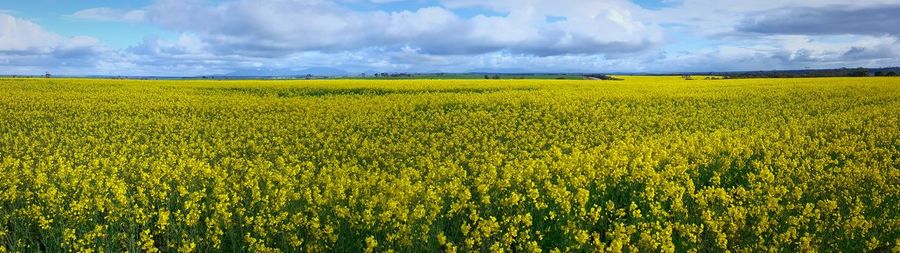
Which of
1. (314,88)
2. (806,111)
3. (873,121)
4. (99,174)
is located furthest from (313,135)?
(314,88)

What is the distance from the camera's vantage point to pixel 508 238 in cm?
595

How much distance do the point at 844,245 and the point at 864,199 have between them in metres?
2.45

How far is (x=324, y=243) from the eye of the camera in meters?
7.38

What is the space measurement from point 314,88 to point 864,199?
35.9 m

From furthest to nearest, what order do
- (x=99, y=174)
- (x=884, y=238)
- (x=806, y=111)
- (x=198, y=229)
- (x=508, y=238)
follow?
(x=806, y=111)
(x=99, y=174)
(x=198, y=229)
(x=884, y=238)
(x=508, y=238)

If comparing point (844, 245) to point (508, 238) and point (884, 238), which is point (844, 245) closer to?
point (884, 238)

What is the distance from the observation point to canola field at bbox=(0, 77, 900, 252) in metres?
6.93

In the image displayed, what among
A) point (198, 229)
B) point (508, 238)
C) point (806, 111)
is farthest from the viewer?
point (806, 111)

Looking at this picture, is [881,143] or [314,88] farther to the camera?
[314,88]

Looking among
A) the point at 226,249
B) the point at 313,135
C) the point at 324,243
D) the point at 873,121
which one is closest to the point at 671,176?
the point at 324,243

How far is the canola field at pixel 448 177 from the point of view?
6930mm

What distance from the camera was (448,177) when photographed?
9.78m

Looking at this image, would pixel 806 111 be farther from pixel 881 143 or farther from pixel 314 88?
pixel 314 88

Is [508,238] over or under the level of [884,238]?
over
